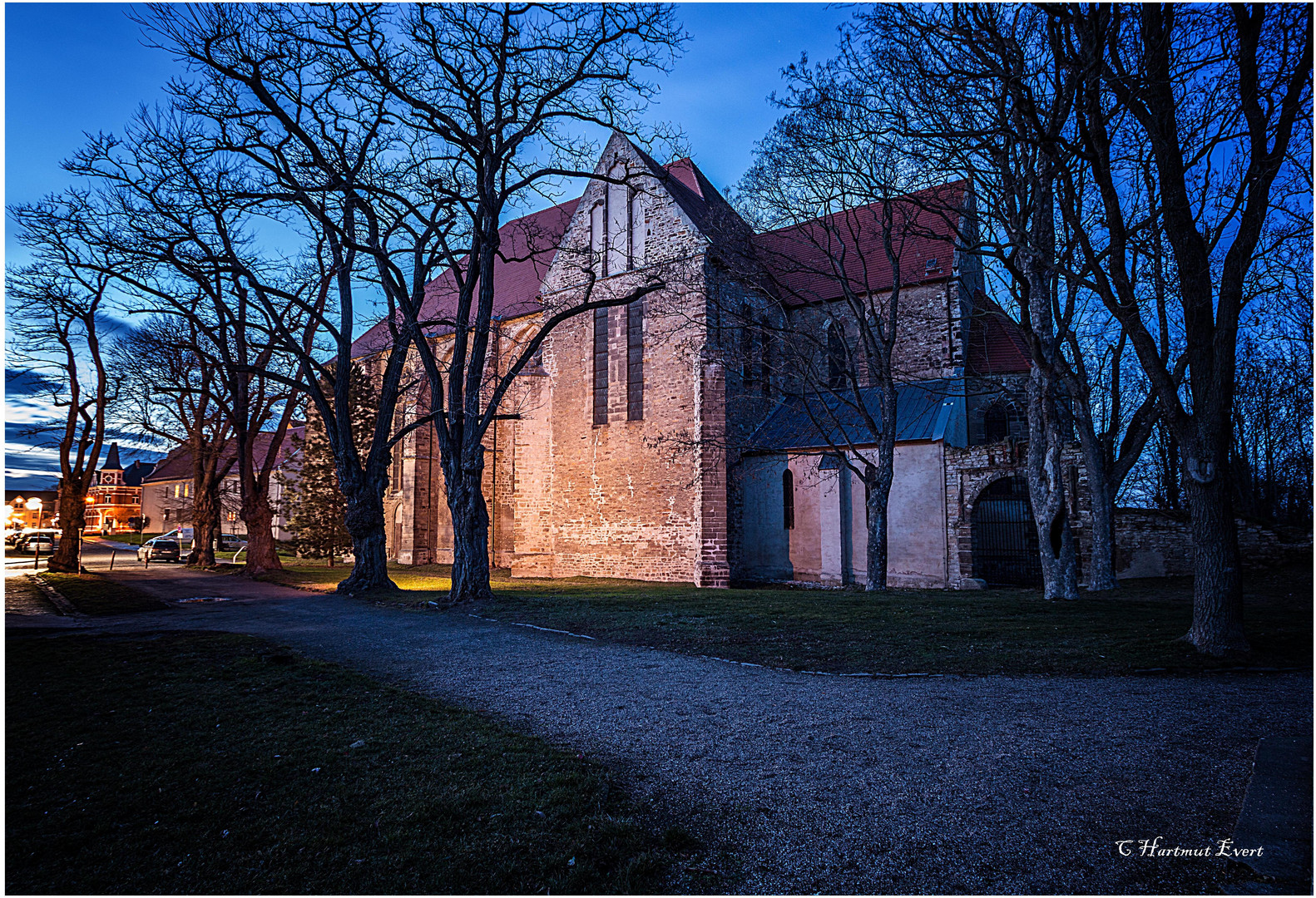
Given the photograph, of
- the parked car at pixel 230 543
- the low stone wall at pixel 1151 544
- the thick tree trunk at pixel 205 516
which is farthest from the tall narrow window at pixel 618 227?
the parked car at pixel 230 543

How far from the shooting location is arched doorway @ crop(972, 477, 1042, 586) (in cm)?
2045

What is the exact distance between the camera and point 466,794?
356 centimetres

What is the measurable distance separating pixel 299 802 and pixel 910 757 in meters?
3.35

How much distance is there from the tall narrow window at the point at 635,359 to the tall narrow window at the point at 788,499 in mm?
4629

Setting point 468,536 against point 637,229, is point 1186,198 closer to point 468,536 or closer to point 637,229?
point 468,536

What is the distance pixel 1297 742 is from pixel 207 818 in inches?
238

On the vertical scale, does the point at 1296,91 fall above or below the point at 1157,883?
above

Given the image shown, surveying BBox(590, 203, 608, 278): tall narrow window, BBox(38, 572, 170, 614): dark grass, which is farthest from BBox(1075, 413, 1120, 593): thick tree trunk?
BBox(38, 572, 170, 614): dark grass

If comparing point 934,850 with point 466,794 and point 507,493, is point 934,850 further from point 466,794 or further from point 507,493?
point 507,493

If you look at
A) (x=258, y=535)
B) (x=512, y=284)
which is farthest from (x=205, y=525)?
(x=512, y=284)

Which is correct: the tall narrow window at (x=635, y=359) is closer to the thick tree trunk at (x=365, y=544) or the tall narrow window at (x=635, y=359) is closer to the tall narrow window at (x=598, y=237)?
the tall narrow window at (x=598, y=237)

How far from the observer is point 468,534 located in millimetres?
12789

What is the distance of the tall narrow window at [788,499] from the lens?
2009 centimetres

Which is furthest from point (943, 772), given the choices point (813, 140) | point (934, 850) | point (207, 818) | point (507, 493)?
point (507, 493)
